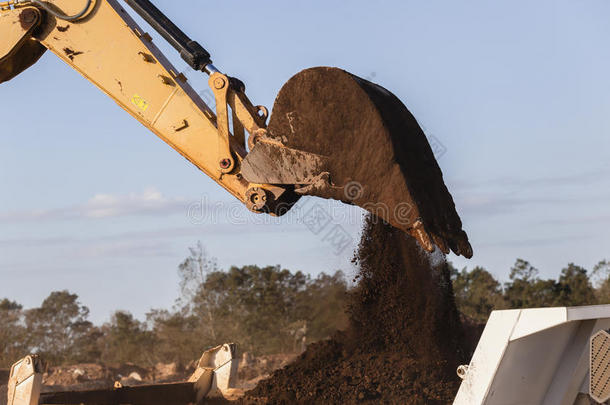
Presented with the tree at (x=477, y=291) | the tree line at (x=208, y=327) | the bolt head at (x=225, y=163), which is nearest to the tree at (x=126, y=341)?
the tree line at (x=208, y=327)

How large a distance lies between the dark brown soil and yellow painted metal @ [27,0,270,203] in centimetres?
→ 40

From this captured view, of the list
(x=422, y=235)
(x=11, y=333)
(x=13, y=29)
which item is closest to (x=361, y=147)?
(x=422, y=235)

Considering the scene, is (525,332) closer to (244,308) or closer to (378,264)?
(378,264)

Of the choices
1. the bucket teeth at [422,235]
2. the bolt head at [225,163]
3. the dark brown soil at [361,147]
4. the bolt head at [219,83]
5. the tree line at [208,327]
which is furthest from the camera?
the tree line at [208,327]

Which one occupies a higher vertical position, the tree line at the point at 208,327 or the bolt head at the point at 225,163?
the tree line at the point at 208,327

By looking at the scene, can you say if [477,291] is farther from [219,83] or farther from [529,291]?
[219,83]

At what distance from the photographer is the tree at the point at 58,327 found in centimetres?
2033

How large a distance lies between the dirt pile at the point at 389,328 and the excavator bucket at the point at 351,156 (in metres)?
0.98

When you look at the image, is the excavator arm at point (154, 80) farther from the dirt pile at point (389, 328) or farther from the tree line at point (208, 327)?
the tree line at point (208, 327)

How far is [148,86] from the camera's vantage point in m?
5.35

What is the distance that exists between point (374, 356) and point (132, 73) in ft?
9.10

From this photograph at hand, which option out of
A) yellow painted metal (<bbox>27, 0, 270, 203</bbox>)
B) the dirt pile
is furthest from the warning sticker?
the dirt pile

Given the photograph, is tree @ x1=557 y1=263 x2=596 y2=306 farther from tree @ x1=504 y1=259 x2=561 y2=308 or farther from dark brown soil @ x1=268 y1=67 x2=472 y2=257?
dark brown soil @ x1=268 y1=67 x2=472 y2=257

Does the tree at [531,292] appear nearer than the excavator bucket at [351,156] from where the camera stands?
No
